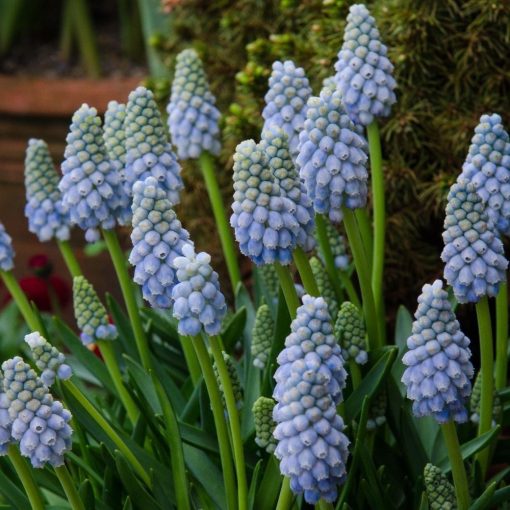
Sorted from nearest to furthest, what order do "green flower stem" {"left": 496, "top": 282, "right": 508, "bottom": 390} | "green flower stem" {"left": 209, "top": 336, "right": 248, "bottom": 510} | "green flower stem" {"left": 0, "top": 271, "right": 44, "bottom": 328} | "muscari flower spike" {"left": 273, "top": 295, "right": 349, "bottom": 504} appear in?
"muscari flower spike" {"left": 273, "top": 295, "right": 349, "bottom": 504} → "green flower stem" {"left": 209, "top": 336, "right": 248, "bottom": 510} → "green flower stem" {"left": 496, "top": 282, "right": 508, "bottom": 390} → "green flower stem" {"left": 0, "top": 271, "right": 44, "bottom": 328}

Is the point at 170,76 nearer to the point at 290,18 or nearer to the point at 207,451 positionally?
the point at 290,18

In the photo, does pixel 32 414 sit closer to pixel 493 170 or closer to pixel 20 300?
pixel 20 300

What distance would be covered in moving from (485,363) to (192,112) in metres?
0.87

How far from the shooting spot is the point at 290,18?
2.94 metres

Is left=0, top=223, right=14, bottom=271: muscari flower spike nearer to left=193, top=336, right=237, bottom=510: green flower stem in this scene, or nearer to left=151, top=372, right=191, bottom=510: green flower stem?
left=151, top=372, right=191, bottom=510: green flower stem

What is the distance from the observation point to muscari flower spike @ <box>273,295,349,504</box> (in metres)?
1.33

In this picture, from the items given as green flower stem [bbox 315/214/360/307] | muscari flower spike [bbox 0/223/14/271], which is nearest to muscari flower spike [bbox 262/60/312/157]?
green flower stem [bbox 315/214/360/307]

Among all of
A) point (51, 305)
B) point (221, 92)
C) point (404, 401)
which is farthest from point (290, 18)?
point (404, 401)

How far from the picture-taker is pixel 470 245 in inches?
59.9

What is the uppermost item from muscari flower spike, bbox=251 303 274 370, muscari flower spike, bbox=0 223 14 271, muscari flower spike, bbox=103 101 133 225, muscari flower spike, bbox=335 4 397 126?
muscari flower spike, bbox=335 4 397 126

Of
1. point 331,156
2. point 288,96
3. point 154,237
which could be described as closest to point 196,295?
point 154,237

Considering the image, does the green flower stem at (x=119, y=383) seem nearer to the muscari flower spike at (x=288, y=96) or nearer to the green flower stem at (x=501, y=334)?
the muscari flower spike at (x=288, y=96)

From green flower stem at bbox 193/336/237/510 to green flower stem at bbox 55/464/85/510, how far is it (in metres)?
0.24

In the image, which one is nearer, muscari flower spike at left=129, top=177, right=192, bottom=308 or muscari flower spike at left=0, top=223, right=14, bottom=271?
muscari flower spike at left=129, top=177, right=192, bottom=308
